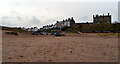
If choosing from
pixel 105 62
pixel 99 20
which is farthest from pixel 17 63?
pixel 99 20

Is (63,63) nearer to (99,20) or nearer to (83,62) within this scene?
(83,62)

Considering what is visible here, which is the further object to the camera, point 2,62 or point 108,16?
point 108,16

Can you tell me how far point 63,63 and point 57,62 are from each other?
363 millimetres

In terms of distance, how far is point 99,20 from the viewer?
9819 cm

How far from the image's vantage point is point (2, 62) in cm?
573

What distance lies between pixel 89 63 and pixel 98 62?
54 centimetres

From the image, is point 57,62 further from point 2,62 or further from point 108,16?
point 108,16

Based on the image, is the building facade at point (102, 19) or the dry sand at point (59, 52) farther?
the building facade at point (102, 19)

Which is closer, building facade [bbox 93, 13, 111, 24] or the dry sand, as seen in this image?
the dry sand

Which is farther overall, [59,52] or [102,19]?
[102,19]

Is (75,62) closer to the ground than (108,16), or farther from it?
closer to the ground

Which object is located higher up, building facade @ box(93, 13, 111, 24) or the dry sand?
building facade @ box(93, 13, 111, 24)

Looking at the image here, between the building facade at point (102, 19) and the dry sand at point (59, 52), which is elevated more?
the building facade at point (102, 19)

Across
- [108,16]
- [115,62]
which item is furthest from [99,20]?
[115,62]
